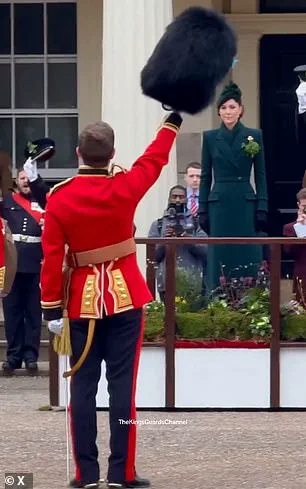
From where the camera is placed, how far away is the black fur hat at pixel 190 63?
787 cm

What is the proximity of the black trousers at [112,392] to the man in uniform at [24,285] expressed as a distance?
15.1 feet

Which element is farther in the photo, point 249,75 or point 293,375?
point 249,75

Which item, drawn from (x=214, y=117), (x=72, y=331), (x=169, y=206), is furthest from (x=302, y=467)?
(x=214, y=117)

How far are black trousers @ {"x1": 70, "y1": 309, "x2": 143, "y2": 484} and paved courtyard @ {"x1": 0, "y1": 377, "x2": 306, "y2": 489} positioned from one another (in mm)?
229

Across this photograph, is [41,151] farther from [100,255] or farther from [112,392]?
[112,392]

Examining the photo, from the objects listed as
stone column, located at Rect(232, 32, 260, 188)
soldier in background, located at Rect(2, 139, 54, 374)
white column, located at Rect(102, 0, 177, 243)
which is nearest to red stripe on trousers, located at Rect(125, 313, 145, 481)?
soldier in background, located at Rect(2, 139, 54, 374)

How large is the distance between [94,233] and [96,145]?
427 millimetres

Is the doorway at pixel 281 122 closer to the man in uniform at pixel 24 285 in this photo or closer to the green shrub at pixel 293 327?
the man in uniform at pixel 24 285

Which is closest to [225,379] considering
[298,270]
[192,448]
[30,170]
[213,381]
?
[213,381]

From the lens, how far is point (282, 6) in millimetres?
16078

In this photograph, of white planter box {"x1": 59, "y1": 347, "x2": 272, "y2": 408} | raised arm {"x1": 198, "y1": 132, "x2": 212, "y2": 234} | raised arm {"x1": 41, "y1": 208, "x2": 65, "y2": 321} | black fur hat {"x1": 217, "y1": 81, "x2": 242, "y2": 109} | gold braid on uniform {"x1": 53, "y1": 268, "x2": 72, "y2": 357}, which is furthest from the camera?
raised arm {"x1": 198, "y1": 132, "x2": 212, "y2": 234}

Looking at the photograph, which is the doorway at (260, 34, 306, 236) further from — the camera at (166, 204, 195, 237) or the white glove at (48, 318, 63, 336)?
the white glove at (48, 318, 63, 336)

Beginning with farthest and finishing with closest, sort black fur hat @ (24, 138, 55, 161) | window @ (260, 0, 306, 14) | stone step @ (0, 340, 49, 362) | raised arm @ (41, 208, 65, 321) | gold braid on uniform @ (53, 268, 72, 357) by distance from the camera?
window @ (260, 0, 306, 14) < stone step @ (0, 340, 49, 362) < black fur hat @ (24, 138, 55, 161) < gold braid on uniform @ (53, 268, 72, 357) < raised arm @ (41, 208, 65, 321)

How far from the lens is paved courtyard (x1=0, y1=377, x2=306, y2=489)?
26.7ft
